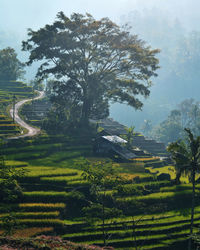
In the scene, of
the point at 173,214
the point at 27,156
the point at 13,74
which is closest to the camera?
the point at 173,214

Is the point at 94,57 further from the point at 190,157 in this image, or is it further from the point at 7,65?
the point at 7,65

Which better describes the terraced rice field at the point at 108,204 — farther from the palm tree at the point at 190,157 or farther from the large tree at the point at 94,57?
the large tree at the point at 94,57

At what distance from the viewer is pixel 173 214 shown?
31.9 meters

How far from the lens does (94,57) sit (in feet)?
199

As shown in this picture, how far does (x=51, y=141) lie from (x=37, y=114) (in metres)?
26.1

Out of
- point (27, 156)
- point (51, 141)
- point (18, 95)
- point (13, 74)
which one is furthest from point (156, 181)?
point (13, 74)

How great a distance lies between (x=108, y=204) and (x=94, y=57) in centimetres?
3664

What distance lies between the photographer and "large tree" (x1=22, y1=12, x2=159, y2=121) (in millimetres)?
57062

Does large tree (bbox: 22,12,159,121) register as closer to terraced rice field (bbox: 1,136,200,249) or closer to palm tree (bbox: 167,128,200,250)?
terraced rice field (bbox: 1,136,200,249)

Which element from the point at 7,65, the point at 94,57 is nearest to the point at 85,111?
the point at 94,57

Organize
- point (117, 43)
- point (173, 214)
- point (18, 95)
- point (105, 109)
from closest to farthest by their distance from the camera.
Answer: point (173, 214)
point (117, 43)
point (105, 109)
point (18, 95)

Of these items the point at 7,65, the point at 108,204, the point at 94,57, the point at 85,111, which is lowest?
the point at 108,204

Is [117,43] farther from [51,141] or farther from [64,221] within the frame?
[64,221]

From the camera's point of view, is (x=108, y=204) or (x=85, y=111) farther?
(x=85, y=111)
